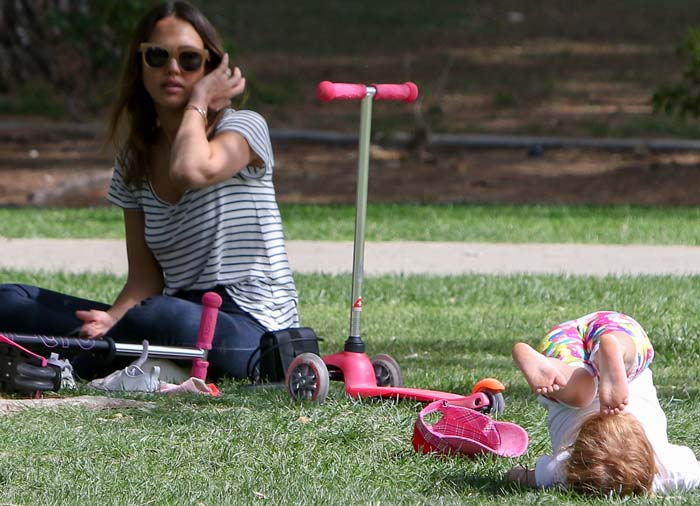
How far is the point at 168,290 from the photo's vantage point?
529 cm

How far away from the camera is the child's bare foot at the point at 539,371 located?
3414mm

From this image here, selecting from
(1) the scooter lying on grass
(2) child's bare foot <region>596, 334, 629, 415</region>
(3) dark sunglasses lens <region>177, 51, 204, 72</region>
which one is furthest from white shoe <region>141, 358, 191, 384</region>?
(2) child's bare foot <region>596, 334, 629, 415</region>

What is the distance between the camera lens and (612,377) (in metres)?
3.33

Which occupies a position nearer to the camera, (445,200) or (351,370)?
(351,370)

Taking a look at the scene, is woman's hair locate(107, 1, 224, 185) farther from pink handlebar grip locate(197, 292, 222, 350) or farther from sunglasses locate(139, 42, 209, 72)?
pink handlebar grip locate(197, 292, 222, 350)

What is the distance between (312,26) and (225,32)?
1980mm

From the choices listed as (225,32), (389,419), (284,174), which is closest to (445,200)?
(284,174)

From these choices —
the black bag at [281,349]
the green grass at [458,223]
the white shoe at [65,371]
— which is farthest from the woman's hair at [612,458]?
the green grass at [458,223]

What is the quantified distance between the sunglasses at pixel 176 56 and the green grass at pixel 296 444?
115 cm

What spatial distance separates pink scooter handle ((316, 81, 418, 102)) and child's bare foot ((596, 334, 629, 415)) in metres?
1.38

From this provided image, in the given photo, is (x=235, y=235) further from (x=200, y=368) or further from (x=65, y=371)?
(x=65, y=371)

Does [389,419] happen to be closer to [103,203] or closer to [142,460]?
[142,460]

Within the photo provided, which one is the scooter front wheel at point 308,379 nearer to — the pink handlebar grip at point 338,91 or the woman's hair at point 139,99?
the pink handlebar grip at point 338,91

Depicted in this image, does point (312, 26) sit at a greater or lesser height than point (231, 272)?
greater
